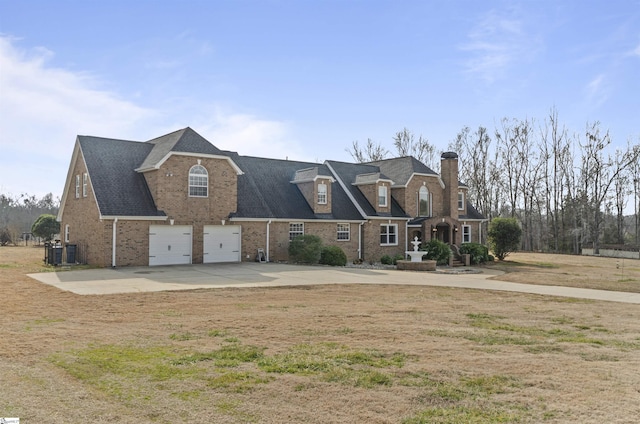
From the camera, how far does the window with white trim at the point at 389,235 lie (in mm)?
33588

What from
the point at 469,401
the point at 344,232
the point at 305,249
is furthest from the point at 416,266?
the point at 469,401

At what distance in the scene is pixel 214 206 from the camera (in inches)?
1024

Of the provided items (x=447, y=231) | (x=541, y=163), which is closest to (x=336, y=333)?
(x=447, y=231)

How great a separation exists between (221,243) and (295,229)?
482 cm

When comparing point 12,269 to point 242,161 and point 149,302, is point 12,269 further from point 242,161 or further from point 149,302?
point 242,161

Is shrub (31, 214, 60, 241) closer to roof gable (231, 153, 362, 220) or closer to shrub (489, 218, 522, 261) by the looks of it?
roof gable (231, 153, 362, 220)

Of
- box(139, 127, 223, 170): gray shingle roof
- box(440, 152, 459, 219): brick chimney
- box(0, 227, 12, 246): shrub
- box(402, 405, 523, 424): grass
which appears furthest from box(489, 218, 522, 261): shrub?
box(0, 227, 12, 246): shrub

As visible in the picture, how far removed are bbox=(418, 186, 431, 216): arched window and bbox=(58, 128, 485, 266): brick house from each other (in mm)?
110

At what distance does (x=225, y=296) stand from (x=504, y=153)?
50922 mm

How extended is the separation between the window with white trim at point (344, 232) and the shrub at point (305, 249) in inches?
155

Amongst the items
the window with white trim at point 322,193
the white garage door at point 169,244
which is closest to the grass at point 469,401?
the white garage door at point 169,244

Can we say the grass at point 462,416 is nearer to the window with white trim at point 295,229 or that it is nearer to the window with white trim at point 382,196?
the window with white trim at point 295,229

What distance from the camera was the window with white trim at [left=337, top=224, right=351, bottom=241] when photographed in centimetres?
3155

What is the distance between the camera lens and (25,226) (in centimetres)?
6975
